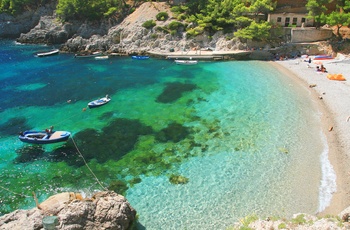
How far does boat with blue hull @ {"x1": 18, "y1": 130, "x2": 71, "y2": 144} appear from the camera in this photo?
103ft

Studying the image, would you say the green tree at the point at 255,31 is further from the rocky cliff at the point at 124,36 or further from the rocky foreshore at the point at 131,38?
the rocky cliff at the point at 124,36

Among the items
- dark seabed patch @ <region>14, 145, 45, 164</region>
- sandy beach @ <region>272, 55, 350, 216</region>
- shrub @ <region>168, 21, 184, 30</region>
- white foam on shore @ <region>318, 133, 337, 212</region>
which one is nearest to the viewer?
white foam on shore @ <region>318, 133, 337, 212</region>

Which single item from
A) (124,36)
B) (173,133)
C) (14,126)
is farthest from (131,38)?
(173,133)

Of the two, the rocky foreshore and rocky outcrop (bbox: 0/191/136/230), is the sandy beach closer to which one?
the rocky foreshore

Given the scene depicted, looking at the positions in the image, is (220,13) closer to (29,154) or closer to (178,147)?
(178,147)

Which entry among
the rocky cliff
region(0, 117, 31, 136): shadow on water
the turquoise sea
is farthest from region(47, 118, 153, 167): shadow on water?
the rocky cliff

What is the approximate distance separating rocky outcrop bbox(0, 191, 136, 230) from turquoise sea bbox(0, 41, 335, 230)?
3149 millimetres

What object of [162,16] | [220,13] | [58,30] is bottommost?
[58,30]

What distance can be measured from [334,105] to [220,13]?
3707 centimetres

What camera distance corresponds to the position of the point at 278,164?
27.0 meters

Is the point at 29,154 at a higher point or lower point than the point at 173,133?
lower

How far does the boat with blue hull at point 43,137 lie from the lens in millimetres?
31281

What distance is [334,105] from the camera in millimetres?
37125

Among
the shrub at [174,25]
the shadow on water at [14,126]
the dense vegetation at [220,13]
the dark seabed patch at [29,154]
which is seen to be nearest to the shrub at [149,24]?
the dense vegetation at [220,13]
